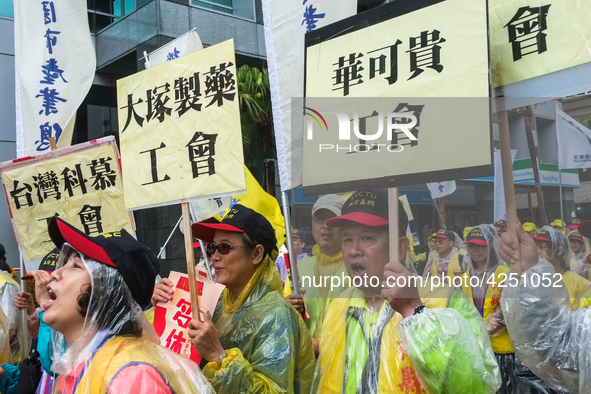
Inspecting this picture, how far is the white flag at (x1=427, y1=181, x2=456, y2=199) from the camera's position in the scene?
2.13 m

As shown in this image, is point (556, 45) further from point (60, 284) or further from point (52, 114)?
point (52, 114)

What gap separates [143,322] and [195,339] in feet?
1.16

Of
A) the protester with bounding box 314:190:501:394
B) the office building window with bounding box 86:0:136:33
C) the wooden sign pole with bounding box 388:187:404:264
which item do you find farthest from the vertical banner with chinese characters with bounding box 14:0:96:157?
the office building window with bounding box 86:0:136:33

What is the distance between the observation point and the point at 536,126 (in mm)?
2293

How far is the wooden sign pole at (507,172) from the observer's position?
2166 mm

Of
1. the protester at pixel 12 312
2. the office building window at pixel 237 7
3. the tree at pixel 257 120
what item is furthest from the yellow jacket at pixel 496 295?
the office building window at pixel 237 7

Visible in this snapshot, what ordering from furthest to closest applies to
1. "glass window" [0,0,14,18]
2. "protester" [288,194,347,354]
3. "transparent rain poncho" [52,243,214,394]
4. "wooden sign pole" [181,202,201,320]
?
"glass window" [0,0,14,18]
"protester" [288,194,347,354]
"wooden sign pole" [181,202,201,320]
"transparent rain poncho" [52,243,214,394]

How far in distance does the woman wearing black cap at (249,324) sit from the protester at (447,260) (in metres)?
0.66

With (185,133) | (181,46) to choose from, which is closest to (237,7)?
(181,46)

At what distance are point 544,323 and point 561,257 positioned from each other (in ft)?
0.96

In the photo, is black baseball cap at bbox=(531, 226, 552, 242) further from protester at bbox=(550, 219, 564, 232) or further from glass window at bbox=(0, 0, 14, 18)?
glass window at bbox=(0, 0, 14, 18)

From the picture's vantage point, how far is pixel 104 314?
1851 millimetres

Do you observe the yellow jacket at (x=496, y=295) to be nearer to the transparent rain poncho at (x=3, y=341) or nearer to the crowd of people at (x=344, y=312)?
the crowd of people at (x=344, y=312)

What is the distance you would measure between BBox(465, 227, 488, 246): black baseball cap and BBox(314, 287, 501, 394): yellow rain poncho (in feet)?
1.05
